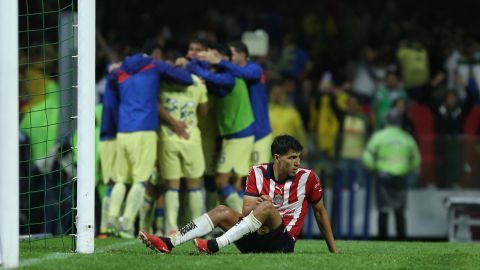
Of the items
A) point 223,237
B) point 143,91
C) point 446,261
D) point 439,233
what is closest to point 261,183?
point 223,237

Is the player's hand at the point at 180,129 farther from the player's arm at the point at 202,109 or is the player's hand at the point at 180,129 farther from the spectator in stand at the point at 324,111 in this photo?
the spectator in stand at the point at 324,111

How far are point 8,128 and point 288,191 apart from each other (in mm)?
2624

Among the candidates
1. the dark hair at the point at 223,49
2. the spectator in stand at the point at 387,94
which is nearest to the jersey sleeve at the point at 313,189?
the dark hair at the point at 223,49

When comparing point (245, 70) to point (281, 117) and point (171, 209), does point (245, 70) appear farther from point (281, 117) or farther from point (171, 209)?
point (281, 117)

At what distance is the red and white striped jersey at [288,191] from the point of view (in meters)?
11.2

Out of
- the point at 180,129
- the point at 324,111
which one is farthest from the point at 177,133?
the point at 324,111

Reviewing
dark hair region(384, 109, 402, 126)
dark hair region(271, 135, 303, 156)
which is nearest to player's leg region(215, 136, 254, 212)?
dark hair region(384, 109, 402, 126)

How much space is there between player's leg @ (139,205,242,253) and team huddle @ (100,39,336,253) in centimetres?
339

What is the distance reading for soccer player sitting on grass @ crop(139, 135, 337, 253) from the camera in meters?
10.8

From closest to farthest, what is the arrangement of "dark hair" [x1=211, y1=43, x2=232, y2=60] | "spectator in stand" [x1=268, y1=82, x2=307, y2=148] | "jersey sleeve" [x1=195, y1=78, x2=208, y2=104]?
"jersey sleeve" [x1=195, y1=78, x2=208, y2=104], "dark hair" [x1=211, y1=43, x2=232, y2=60], "spectator in stand" [x1=268, y1=82, x2=307, y2=148]

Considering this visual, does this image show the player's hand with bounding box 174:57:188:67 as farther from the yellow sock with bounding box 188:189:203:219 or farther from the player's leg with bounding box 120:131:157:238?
the yellow sock with bounding box 188:189:203:219

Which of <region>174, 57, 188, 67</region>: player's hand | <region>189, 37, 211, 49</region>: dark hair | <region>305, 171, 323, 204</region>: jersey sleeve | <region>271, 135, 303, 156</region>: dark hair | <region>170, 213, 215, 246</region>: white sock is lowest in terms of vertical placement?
<region>170, 213, 215, 246</region>: white sock

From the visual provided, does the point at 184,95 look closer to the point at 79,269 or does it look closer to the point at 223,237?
the point at 223,237

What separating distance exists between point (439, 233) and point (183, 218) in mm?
5395
